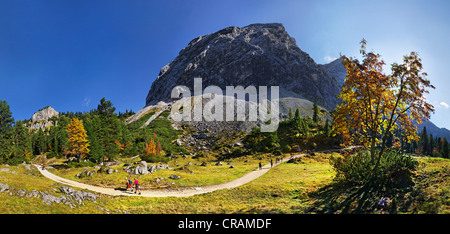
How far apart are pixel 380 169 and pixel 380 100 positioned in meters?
5.75

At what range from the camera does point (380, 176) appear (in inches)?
577

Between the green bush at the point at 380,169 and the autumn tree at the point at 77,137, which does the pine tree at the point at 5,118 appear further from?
the green bush at the point at 380,169

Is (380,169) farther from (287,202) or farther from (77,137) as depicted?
(77,137)

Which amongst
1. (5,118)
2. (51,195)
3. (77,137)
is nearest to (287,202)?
(51,195)

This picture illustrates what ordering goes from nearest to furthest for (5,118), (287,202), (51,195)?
(51,195)
(287,202)
(5,118)

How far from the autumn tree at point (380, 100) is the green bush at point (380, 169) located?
0.83 metres

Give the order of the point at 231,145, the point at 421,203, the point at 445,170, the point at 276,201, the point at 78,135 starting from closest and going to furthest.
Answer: the point at 421,203, the point at 445,170, the point at 276,201, the point at 78,135, the point at 231,145

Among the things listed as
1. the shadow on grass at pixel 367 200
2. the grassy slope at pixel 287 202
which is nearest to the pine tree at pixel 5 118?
the grassy slope at pixel 287 202

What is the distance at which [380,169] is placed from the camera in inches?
598

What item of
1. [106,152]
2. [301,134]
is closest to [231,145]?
[301,134]

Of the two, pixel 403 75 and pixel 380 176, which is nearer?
pixel 403 75

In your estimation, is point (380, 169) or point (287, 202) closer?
point (380, 169)
